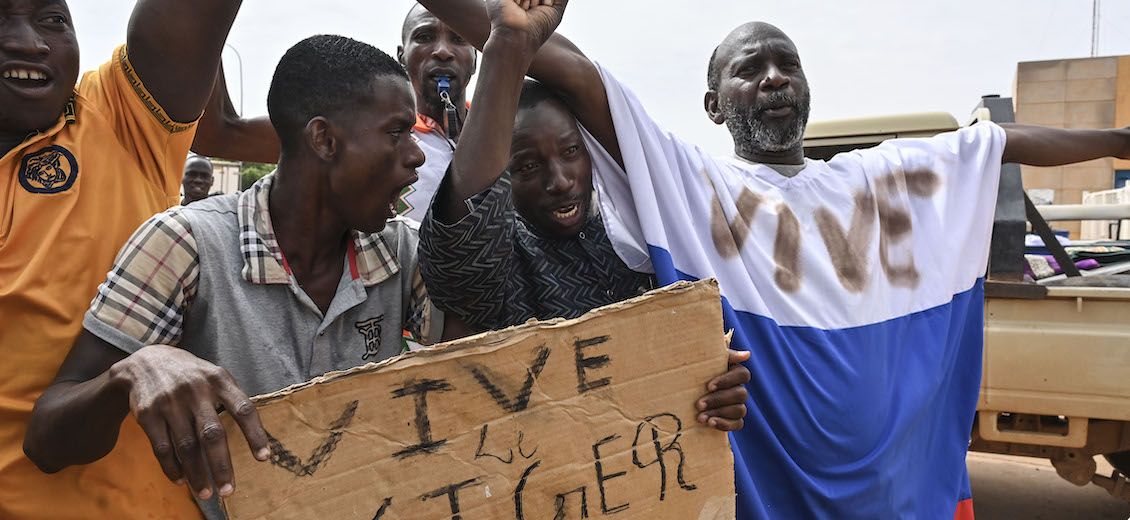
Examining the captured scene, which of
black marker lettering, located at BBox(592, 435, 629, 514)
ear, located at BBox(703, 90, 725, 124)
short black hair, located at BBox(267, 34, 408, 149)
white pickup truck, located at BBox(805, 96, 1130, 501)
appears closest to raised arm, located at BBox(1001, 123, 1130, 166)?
white pickup truck, located at BBox(805, 96, 1130, 501)

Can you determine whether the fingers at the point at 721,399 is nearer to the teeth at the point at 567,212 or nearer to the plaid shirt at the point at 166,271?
the teeth at the point at 567,212

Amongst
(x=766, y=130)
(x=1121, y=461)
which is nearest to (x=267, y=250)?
(x=766, y=130)

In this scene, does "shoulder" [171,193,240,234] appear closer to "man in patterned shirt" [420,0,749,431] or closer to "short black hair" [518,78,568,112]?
"man in patterned shirt" [420,0,749,431]

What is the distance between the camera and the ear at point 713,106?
2840 millimetres

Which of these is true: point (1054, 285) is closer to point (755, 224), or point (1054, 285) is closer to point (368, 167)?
point (755, 224)

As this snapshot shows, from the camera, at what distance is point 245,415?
108 centimetres

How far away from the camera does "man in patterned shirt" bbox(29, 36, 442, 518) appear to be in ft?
4.24

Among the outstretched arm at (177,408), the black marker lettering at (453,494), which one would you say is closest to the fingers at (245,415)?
the outstretched arm at (177,408)

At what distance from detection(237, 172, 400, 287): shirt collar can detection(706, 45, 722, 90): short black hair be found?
5.14ft

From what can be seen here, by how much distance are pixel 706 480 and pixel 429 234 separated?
69 cm

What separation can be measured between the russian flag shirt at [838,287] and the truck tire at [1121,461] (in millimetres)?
1861

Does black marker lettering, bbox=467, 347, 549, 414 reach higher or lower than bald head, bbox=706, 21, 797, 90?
lower

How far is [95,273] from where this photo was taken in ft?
4.83

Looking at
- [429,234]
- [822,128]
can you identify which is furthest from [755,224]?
[822,128]
